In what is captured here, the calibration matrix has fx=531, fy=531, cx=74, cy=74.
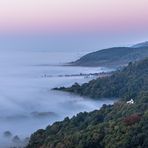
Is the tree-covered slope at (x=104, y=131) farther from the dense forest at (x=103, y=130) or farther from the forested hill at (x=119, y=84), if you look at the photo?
the forested hill at (x=119, y=84)

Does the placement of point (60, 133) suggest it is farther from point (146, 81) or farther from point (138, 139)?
point (146, 81)

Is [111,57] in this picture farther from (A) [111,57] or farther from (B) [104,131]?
(B) [104,131]

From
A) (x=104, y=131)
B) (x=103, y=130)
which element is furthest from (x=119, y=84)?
(x=104, y=131)

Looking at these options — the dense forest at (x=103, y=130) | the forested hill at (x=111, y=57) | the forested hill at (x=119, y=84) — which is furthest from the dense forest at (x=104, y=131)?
the forested hill at (x=111, y=57)

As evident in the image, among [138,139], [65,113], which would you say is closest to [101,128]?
[138,139]

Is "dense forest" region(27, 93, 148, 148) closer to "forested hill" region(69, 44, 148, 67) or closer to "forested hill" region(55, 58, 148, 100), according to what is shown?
"forested hill" region(55, 58, 148, 100)

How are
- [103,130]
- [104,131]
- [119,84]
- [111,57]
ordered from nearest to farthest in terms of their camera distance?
[104,131] → [103,130] → [119,84] → [111,57]

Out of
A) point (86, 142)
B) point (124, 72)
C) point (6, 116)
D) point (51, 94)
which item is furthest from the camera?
point (51, 94)

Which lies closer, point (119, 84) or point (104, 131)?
point (104, 131)
